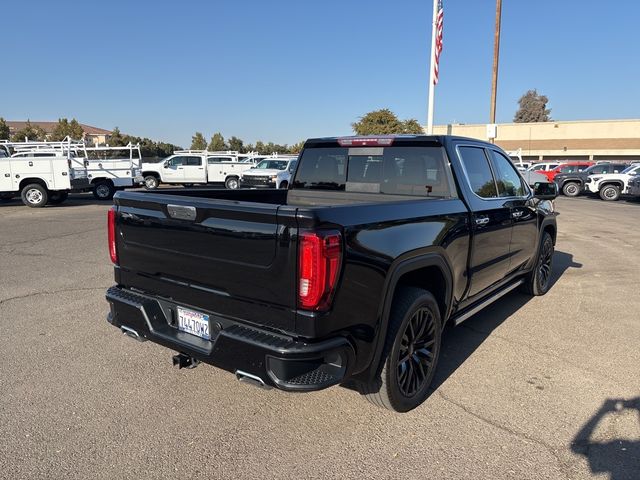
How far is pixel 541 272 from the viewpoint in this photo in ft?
19.4

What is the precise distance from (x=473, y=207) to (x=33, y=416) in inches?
138

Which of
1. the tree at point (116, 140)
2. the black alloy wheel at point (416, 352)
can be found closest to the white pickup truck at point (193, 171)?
the black alloy wheel at point (416, 352)

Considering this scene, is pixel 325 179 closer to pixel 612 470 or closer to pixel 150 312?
pixel 150 312

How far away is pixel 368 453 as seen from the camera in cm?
276

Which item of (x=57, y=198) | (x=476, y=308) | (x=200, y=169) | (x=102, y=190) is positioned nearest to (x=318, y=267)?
(x=476, y=308)

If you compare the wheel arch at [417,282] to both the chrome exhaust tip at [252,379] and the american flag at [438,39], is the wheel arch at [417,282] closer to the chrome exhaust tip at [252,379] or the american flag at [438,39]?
the chrome exhaust tip at [252,379]

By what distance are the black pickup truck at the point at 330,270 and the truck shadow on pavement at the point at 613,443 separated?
3.37 ft

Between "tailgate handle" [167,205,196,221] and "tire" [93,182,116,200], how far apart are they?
17.2 meters

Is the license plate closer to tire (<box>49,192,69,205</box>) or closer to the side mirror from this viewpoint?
the side mirror

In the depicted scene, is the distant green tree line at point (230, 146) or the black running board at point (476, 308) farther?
the distant green tree line at point (230, 146)

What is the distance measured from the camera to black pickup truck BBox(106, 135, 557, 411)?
8.05 feet

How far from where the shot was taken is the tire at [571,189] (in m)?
24.7

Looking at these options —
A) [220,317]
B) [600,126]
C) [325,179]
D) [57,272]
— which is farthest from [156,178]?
[600,126]

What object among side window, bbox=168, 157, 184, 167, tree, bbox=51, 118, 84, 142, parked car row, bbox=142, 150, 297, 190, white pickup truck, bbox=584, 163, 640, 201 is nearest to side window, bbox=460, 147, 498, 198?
parked car row, bbox=142, 150, 297, 190
